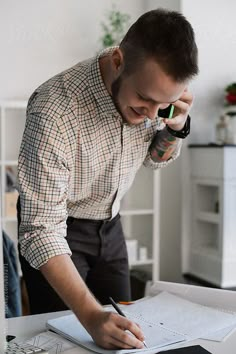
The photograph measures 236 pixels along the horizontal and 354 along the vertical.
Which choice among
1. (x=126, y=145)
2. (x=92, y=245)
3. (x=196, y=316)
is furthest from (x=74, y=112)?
(x=196, y=316)

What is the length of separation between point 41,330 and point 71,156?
42 cm

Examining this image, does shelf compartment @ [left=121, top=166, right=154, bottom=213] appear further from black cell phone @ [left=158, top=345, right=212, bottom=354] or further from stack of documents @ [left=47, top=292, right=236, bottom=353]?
black cell phone @ [left=158, top=345, right=212, bottom=354]

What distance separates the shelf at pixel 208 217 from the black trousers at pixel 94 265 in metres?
1.96

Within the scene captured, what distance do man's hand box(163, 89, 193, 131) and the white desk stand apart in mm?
426

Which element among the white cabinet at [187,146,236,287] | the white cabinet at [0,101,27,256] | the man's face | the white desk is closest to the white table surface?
the white desk

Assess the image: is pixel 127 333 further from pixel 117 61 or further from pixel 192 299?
pixel 117 61

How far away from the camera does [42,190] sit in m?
1.23

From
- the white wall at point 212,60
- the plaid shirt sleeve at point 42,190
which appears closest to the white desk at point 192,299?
the plaid shirt sleeve at point 42,190

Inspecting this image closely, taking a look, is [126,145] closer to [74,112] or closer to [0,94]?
[74,112]

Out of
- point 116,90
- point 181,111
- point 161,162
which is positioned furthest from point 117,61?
point 161,162

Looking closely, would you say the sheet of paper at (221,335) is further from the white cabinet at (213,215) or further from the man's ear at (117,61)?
the white cabinet at (213,215)

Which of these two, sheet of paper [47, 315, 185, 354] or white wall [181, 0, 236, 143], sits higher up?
white wall [181, 0, 236, 143]

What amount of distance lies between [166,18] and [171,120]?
0.32 meters

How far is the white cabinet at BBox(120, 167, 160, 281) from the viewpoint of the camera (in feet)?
11.9
